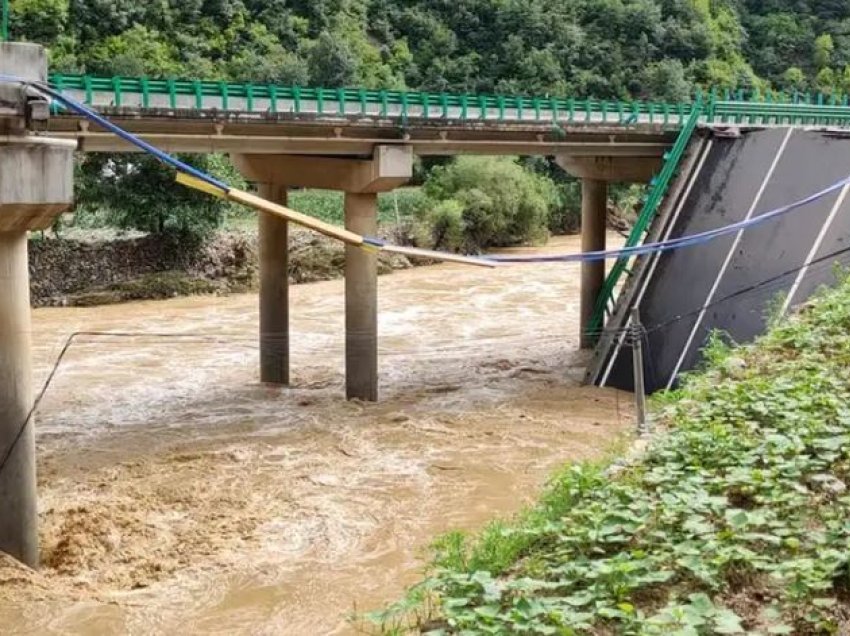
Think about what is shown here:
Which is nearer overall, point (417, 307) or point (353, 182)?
point (353, 182)

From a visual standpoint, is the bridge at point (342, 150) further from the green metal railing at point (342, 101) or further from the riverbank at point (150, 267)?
the riverbank at point (150, 267)

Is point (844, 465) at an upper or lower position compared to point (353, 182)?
lower

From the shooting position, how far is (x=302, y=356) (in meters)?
27.7

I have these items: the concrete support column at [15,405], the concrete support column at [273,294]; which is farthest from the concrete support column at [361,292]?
the concrete support column at [15,405]

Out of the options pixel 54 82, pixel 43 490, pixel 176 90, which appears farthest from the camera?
pixel 176 90

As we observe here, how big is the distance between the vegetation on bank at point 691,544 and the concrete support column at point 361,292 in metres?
12.6

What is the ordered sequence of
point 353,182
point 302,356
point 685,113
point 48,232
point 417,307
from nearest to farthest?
point 353,182 → point 302,356 → point 685,113 → point 417,307 → point 48,232

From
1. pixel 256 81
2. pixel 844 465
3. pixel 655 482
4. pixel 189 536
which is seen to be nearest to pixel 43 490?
pixel 189 536

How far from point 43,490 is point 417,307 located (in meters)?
20.4

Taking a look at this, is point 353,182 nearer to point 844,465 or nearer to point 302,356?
point 302,356

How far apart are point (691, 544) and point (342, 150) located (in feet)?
53.0

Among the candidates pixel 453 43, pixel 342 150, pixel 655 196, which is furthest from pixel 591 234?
pixel 453 43

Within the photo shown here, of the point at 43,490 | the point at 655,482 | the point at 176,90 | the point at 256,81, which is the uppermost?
the point at 256,81

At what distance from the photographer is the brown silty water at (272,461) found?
12219 mm
